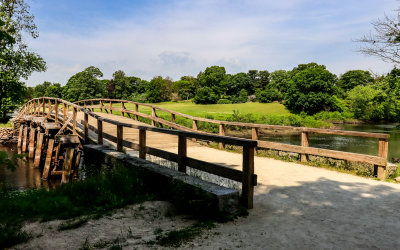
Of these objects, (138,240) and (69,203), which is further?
(69,203)

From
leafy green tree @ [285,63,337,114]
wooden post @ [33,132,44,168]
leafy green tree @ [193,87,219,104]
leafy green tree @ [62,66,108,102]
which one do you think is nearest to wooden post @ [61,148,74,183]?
wooden post @ [33,132,44,168]

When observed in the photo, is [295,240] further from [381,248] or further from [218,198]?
[218,198]

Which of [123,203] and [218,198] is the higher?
[218,198]

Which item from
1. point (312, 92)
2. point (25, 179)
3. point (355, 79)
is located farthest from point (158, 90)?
point (25, 179)

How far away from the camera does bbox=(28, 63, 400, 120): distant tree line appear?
191 feet

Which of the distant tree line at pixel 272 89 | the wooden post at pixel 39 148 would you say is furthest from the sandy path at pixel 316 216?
the distant tree line at pixel 272 89

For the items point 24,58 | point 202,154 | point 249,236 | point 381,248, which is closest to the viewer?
point 381,248

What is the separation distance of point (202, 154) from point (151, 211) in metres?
5.54

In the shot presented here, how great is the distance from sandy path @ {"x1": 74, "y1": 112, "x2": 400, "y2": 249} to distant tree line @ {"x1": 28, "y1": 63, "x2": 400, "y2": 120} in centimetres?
1442

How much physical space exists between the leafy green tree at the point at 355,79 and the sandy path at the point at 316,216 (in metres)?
95.1

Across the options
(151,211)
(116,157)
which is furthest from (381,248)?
(116,157)

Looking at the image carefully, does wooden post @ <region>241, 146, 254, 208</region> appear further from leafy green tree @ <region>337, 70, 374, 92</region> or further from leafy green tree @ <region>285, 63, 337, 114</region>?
leafy green tree @ <region>337, 70, 374, 92</region>

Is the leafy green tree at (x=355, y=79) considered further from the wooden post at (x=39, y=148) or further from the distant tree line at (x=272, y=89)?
the wooden post at (x=39, y=148)

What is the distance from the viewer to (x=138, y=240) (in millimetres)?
3453
